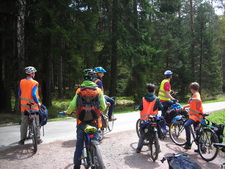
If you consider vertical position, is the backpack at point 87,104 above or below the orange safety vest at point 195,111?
above

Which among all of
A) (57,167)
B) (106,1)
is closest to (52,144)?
(57,167)

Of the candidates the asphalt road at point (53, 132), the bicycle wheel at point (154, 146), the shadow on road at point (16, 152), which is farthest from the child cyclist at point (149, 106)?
the shadow on road at point (16, 152)

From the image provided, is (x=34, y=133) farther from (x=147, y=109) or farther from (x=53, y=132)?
(x=147, y=109)

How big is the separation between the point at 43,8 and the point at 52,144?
28.5 ft

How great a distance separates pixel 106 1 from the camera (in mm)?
16797

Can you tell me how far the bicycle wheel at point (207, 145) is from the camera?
17.5 feet

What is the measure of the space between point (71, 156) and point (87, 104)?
2.06 metres

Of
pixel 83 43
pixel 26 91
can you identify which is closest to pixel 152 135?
pixel 26 91

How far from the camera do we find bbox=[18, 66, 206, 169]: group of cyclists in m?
4.12

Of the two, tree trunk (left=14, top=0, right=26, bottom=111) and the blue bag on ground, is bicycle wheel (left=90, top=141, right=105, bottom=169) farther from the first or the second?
tree trunk (left=14, top=0, right=26, bottom=111)

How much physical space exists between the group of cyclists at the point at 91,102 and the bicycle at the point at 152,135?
27cm

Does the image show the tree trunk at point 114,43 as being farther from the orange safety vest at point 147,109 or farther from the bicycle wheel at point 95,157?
the bicycle wheel at point 95,157

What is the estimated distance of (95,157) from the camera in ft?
12.4

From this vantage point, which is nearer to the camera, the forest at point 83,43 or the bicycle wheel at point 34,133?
the bicycle wheel at point 34,133
